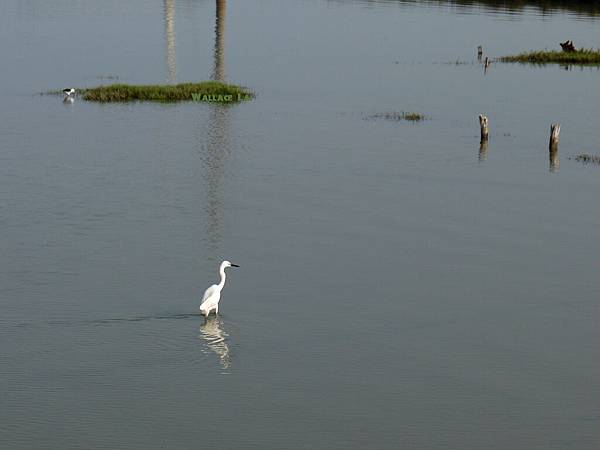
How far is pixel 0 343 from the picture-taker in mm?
22297

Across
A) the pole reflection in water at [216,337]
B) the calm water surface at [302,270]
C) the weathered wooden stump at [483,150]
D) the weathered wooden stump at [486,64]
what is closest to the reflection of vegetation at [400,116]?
the calm water surface at [302,270]

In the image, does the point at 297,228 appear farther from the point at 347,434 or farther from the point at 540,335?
the point at 347,434

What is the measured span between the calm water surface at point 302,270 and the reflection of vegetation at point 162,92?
53.1 inches

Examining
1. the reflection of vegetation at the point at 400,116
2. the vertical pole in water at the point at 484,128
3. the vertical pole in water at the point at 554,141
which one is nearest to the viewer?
the vertical pole in water at the point at 554,141

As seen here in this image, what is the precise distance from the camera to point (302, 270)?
27578mm

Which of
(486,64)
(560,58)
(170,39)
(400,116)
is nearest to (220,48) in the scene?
(170,39)

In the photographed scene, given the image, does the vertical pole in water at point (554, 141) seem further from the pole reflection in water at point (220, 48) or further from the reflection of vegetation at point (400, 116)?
the pole reflection in water at point (220, 48)

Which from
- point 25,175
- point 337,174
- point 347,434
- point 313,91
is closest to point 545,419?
point 347,434

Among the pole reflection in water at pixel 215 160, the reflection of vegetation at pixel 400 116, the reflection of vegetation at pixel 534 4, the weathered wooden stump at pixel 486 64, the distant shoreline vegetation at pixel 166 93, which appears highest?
the reflection of vegetation at pixel 534 4

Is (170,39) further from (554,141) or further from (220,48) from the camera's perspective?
(554,141)

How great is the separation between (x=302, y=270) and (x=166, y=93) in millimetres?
28312

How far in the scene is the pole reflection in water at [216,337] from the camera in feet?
71.9

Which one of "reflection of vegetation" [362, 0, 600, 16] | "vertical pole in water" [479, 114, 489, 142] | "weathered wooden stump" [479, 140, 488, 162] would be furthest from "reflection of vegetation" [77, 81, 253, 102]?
"reflection of vegetation" [362, 0, 600, 16]

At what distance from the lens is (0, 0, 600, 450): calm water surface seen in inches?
779
